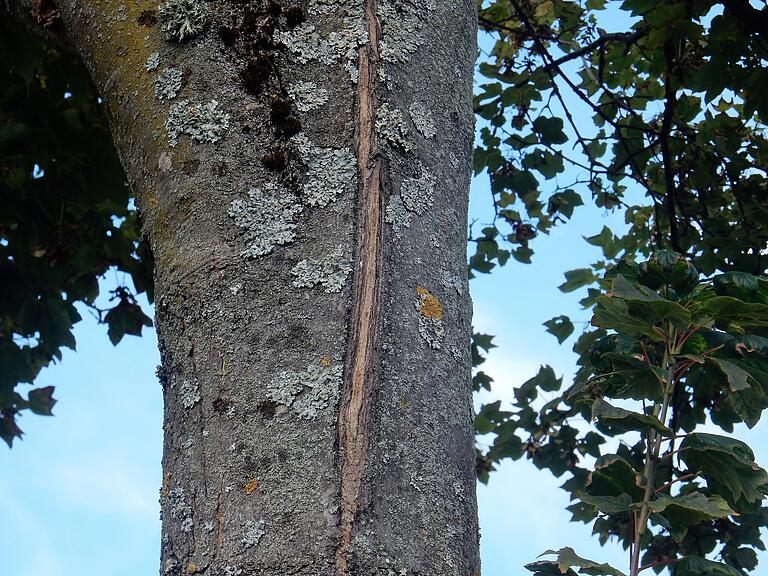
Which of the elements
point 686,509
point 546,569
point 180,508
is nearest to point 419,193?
point 180,508

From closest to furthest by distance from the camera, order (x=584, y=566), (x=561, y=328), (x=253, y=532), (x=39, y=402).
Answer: (x=253, y=532) < (x=584, y=566) < (x=561, y=328) < (x=39, y=402)

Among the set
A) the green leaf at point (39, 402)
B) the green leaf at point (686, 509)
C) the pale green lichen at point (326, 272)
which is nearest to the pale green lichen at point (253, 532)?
the pale green lichen at point (326, 272)

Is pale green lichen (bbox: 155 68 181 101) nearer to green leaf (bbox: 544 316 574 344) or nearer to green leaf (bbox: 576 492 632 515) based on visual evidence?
green leaf (bbox: 576 492 632 515)

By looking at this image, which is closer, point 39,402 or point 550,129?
point 550,129

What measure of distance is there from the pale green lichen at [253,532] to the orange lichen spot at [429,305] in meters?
0.34

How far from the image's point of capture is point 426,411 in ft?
3.44

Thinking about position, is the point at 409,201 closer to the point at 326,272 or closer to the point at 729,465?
the point at 326,272

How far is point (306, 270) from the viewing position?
3.61 ft

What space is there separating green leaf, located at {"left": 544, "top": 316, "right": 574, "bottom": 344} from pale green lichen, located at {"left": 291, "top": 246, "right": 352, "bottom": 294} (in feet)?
10.1

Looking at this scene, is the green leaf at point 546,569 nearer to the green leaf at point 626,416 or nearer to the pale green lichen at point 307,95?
the green leaf at point 626,416

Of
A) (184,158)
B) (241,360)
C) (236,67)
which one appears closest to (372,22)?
(236,67)

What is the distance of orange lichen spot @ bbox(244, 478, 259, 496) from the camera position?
0.99 metres

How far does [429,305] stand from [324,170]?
0.77 feet

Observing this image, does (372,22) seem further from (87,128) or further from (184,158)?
(87,128)
